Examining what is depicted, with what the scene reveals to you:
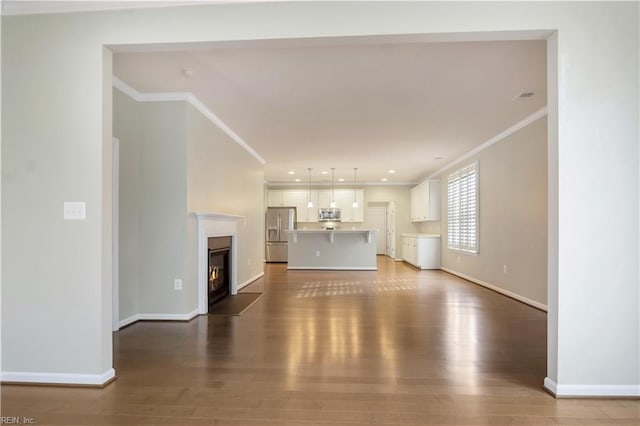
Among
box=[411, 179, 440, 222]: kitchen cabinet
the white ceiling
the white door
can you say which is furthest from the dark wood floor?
the white door

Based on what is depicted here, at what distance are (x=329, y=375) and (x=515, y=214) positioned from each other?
393 centimetres

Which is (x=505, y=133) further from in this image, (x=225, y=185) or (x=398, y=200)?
(x=398, y=200)

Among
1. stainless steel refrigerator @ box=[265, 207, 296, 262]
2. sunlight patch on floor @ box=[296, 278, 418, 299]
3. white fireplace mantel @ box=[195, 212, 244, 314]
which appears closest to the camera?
white fireplace mantel @ box=[195, 212, 244, 314]

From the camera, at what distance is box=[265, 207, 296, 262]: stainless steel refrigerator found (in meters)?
10.5

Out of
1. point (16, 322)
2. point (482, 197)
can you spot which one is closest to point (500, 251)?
point (482, 197)

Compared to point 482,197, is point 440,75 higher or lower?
higher

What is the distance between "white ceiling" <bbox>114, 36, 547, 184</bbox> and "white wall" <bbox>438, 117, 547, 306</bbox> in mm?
396

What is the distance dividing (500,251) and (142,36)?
545 cm

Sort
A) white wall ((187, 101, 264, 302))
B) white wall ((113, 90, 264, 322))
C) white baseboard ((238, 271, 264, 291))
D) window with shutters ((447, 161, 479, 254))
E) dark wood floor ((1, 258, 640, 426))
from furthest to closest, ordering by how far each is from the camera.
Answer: window with shutters ((447, 161, 479, 254))
white baseboard ((238, 271, 264, 291))
white wall ((187, 101, 264, 302))
white wall ((113, 90, 264, 322))
dark wood floor ((1, 258, 640, 426))

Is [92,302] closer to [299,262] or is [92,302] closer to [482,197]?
[482,197]

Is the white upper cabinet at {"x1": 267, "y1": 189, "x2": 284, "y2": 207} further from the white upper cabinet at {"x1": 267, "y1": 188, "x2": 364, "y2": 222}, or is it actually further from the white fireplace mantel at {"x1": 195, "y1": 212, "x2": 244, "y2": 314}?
the white fireplace mantel at {"x1": 195, "y1": 212, "x2": 244, "y2": 314}

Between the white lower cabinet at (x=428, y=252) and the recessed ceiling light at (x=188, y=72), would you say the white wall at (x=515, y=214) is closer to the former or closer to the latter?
the white lower cabinet at (x=428, y=252)

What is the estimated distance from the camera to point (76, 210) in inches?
94.0

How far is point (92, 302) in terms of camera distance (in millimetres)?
2373
